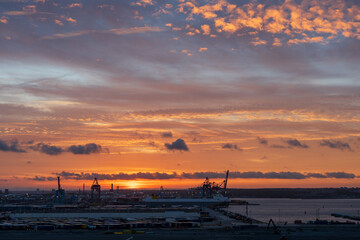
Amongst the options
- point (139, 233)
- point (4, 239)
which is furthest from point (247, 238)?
point (4, 239)

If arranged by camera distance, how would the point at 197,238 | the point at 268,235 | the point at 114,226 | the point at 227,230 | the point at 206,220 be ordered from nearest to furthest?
the point at 197,238
the point at 268,235
the point at 227,230
the point at 114,226
the point at 206,220

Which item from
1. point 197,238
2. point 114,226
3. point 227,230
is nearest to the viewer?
point 197,238

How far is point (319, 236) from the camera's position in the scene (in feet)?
359

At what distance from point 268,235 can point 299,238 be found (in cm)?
1008

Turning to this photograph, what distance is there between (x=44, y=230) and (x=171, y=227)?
40558 mm

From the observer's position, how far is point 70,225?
5477 inches

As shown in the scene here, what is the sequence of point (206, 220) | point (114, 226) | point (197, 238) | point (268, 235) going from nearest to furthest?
point (197, 238)
point (268, 235)
point (114, 226)
point (206, 220)

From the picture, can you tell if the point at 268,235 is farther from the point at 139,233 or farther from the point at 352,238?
the point at 139,233

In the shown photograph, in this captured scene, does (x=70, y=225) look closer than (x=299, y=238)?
No

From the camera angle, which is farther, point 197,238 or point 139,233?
point 139,233

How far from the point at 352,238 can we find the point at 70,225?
87240mm

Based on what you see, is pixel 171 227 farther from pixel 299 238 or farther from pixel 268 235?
pixel 299 238

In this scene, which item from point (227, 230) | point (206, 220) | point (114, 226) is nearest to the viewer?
point (227, 230)

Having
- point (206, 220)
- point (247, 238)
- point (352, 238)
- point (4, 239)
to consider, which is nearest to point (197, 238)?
point (247, 238)
